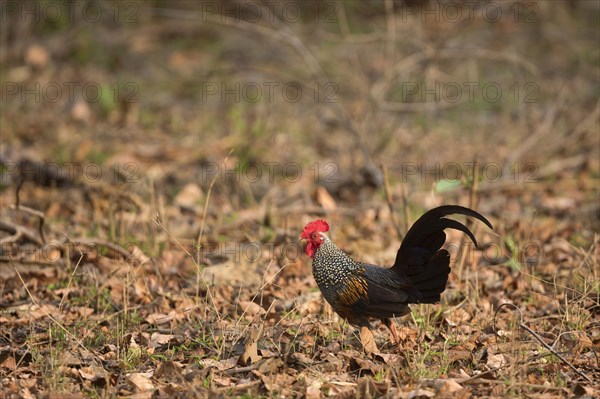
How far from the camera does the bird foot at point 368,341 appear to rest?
174 inches

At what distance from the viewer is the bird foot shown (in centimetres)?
442

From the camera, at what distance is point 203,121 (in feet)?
34.9

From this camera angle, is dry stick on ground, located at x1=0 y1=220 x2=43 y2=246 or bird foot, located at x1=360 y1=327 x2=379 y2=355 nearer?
bird foot, located at x1=360 y1=327 x2=379 y2=355

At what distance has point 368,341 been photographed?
4.43 metres

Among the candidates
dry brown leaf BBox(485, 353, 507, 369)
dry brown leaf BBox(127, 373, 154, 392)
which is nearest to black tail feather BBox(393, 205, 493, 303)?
dry brown leaf BBox(485, 353, 507, 369)

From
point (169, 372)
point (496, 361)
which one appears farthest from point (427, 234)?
point (169, 372)

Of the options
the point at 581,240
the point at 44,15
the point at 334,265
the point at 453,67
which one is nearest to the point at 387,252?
the point at 581,240

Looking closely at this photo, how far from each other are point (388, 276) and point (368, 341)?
42 centimetres

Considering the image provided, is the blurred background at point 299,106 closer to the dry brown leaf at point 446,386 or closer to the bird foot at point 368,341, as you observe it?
the bird foot at point 368,341

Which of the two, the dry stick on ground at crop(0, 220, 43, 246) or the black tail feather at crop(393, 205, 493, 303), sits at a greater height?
the black tail feather at crop(393, 205, 493, 303)

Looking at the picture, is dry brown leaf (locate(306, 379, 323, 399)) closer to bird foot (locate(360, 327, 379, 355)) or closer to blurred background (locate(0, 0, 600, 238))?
bird foot (locate(360, 327, 379, 355))

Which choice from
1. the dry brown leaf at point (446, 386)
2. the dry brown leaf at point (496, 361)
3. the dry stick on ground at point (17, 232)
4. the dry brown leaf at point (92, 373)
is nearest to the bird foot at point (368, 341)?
the dry brown leaf at point (446, 386)

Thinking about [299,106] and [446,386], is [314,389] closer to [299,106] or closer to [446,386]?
[446,386]

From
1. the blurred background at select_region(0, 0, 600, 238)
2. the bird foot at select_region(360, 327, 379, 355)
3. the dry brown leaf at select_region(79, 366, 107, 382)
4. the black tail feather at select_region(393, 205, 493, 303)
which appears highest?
the blurred background at select_region(0, 0, 600, 238)
